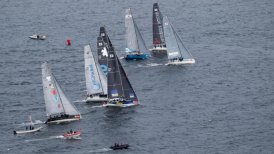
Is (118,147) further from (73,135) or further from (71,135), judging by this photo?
(71,135)

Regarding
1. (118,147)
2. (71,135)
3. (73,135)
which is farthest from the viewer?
(73,135)

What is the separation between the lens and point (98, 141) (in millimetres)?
193875

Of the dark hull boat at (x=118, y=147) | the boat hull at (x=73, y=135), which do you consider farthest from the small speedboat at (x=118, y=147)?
the boat hull at (x=73, y=135)

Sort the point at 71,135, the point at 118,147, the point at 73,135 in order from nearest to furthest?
the point at 118,147 < the point at 71,135 < the point at 73,135

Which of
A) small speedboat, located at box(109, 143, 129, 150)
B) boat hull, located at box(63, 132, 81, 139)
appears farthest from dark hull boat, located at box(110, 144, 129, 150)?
boat hull, located at box(63, 132, 81, 139)

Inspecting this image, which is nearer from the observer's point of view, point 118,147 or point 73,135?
point 118,147

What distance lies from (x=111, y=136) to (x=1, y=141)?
2200 centimetres

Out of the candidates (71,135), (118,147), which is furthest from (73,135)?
(118,147)

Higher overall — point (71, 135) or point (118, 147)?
point (71, 135)

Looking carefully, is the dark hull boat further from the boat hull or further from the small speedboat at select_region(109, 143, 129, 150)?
the boat hull

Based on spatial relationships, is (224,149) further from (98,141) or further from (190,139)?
(98,141)

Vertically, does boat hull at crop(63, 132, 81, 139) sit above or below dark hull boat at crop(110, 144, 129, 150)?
above

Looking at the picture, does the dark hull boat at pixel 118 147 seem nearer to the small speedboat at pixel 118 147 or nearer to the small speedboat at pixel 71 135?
the small speedboat at pixel 118 147

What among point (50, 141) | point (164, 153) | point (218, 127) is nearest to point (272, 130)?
point (218, 127)
